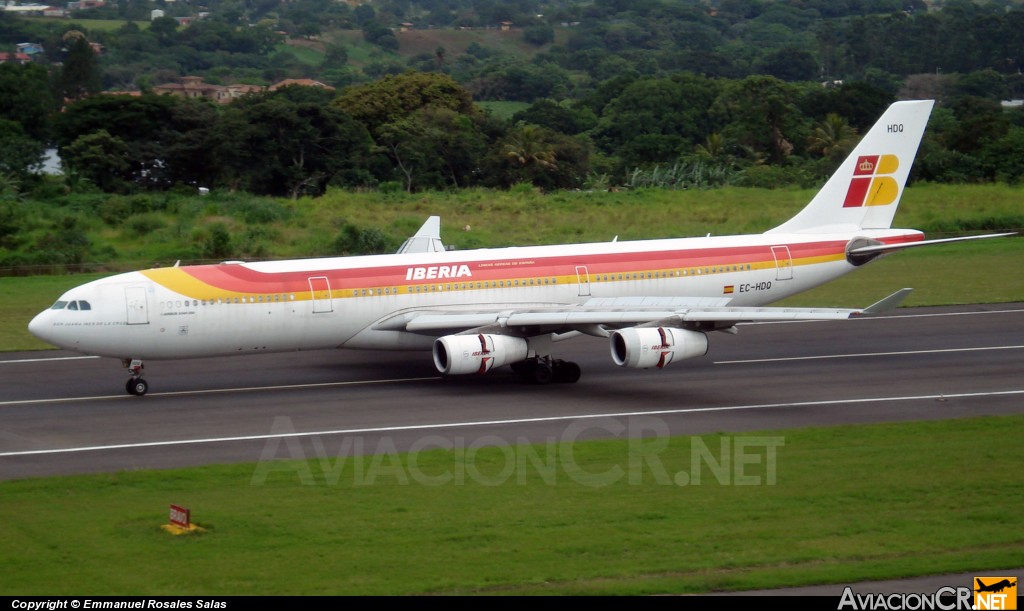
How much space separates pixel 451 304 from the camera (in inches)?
1494

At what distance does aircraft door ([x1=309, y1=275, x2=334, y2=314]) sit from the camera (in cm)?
3622

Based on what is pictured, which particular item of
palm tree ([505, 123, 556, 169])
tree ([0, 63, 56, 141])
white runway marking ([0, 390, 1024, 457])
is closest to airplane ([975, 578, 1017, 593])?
white runway marking ([0, 390, 1024, 457])

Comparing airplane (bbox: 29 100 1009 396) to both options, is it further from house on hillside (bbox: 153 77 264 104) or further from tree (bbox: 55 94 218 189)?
house on hillside (bbox: 153 77 264 104)

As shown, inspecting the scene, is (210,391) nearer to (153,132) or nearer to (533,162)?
(153,132)

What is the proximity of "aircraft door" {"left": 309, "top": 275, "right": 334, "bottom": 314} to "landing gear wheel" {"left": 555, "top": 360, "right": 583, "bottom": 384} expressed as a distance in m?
6.60

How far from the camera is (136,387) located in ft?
118

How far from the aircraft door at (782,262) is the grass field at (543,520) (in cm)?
1261

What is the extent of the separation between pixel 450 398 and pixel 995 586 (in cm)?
1819

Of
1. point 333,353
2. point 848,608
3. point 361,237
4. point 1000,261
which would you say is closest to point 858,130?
point 1000,261

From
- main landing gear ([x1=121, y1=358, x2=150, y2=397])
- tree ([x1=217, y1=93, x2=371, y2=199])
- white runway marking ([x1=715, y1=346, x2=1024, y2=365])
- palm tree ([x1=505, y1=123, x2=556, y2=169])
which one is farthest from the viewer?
palm tree ([x1=505, y1=123, x2=556, y2=169])

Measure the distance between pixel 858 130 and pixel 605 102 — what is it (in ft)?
113

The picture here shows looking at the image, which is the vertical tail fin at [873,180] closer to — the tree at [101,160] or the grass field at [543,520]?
the grass field at [543,520]

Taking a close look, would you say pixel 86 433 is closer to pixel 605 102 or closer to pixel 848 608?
pixel 848 608

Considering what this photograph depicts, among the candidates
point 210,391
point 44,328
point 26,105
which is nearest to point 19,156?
point 26,105
